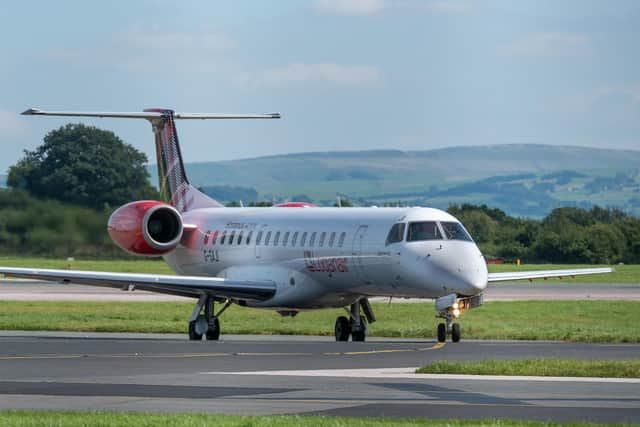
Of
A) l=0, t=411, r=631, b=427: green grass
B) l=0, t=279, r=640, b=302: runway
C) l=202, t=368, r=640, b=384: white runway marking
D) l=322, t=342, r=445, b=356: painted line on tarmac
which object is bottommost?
l=0, t=411, r=631, b=427: green grass

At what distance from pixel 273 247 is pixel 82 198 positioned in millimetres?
17220

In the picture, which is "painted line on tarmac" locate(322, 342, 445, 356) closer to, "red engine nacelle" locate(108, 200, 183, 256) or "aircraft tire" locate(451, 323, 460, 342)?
"aircraft tire" locate(451, 323, 460, 342)

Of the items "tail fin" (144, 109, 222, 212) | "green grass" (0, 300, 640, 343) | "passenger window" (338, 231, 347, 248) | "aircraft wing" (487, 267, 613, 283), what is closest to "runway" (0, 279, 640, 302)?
"green grass" (0, 300, 640, 343)

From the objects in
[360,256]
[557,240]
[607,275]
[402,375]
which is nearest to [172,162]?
[360,256]

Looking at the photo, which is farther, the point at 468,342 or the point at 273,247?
the point at 273,247

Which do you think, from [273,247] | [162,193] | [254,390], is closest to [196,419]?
[254,390]

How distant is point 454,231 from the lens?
1367 inches

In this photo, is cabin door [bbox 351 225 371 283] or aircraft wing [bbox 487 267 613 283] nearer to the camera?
cabin door [bbox 351 225 371 283]

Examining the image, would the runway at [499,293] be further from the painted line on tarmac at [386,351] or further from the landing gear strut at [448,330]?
the painted line on tarmac at [386,351]

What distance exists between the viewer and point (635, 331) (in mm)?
39750

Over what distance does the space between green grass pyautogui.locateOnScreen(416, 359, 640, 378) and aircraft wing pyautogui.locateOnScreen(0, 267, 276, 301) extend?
12946mm

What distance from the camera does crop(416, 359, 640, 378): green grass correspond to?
23719mm

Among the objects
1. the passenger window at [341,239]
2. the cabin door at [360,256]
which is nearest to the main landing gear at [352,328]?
the cabin door at [360,256]

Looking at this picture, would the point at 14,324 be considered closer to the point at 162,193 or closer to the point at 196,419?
the point at 162,193
